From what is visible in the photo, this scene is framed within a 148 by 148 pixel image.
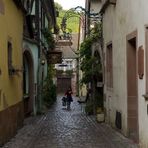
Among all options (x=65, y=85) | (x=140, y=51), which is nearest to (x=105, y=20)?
(x=140, y=51)

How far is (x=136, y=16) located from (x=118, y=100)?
4446 mm

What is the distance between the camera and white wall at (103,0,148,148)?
43.4 ft

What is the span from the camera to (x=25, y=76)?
26.0 m

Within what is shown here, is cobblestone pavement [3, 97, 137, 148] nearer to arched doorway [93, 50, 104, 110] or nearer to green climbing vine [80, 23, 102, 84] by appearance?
arched doorway [93, 50, 104, 110]

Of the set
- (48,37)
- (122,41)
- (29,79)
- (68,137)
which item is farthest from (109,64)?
(48,37)

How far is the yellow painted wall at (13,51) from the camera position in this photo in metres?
14.6

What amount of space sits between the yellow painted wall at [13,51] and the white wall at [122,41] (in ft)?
11.5

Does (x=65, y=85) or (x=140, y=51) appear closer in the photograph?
(x=140, y=51)

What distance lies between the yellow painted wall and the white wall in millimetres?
3515

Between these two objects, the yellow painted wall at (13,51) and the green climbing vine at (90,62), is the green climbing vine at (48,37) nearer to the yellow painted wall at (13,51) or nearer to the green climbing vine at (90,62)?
the green climbing vine at (90,62)

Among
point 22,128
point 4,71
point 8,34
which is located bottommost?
point 22,128

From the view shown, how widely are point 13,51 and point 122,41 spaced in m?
3.69

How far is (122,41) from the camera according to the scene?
16.9m

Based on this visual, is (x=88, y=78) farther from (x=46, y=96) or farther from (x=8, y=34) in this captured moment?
(x=8, y=34)
